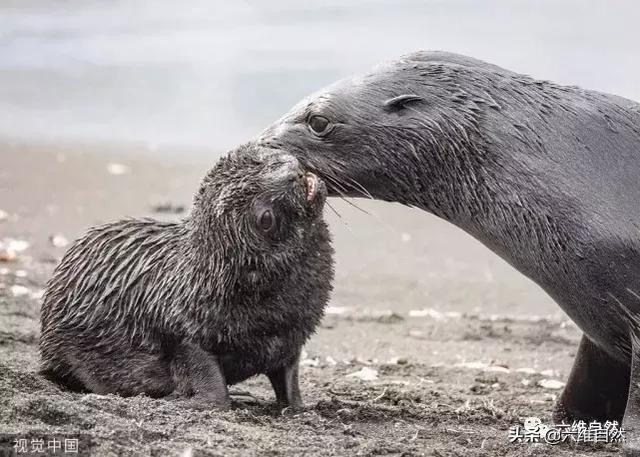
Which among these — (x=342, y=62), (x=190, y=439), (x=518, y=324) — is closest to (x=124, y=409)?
(x=190, y=439)

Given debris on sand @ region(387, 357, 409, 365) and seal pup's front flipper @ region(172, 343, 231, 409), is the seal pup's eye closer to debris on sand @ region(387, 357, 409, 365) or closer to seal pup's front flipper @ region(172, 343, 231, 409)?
seal pup's front flipper @ region(172, 343, 231, 409)

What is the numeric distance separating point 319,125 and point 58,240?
651 centimetres

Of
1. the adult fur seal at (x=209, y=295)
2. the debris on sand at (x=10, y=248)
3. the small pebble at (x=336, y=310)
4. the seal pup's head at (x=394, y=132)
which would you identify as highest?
the seal pup's head at (x=394, y=132)

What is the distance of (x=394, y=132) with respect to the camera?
21.4 ft

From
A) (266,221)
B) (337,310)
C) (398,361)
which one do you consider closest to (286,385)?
(266,221)

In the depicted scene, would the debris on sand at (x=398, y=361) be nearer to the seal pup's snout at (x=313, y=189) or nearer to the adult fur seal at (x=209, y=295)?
the adult fur seal at (x=209, y=295)

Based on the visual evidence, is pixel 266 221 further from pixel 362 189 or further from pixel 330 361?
pixel 330 361

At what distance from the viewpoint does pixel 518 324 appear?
10773 millimetres

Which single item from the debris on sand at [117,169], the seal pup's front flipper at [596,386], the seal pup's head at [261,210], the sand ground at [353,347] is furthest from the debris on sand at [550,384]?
the debris on sand at [117,169]

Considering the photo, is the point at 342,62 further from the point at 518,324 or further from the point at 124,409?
the point at 124,409

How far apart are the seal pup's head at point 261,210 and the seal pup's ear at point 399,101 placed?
59 cm

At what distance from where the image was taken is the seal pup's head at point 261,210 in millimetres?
6289

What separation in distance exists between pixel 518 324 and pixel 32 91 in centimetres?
1341

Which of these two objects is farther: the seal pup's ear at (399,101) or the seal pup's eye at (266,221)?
the seal pup's ear at (399,101)
